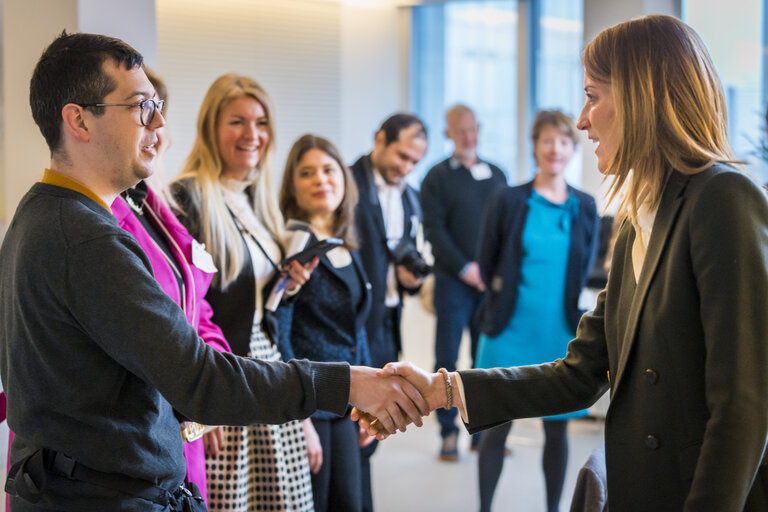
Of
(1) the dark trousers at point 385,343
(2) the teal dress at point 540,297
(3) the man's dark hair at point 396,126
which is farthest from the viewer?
(3) the man's dark hair at point 396,126

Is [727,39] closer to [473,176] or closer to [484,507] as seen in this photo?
[473,176]

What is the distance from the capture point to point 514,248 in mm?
3803

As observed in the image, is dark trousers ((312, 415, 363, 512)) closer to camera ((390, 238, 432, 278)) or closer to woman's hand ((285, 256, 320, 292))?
woman's hand ((285, 256, 320, 292))

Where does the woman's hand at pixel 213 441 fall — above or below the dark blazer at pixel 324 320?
below

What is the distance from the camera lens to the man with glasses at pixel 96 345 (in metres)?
1.47

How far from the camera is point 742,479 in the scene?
135cm

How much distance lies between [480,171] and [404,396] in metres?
3.39

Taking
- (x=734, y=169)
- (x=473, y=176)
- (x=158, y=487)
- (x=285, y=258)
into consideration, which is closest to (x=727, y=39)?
(x=473, y=176)

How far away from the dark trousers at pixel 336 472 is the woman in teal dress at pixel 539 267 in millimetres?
945

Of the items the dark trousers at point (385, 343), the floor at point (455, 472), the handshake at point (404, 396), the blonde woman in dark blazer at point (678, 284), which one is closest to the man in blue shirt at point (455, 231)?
the floor at point (455, 472)

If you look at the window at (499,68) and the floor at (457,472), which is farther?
the window at (499,68)

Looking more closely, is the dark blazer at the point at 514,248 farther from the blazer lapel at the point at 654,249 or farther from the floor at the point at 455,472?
the blazer lapel at the point at 654,249

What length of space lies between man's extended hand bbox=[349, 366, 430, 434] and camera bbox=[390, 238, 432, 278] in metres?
1.89

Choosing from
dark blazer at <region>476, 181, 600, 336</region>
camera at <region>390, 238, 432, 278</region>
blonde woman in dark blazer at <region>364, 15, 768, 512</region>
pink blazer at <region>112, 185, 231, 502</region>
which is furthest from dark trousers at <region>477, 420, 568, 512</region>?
blonde woman in dark blazer at <region>364, 15, 768, 512</region>
